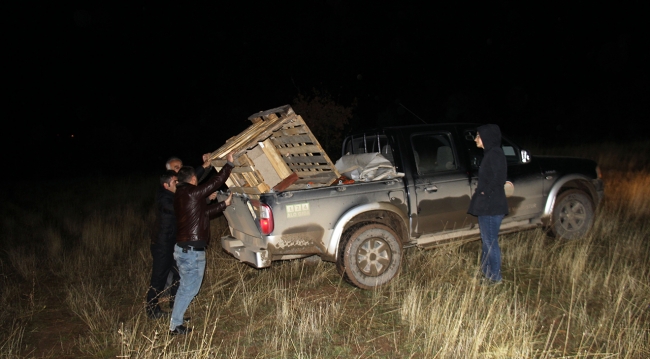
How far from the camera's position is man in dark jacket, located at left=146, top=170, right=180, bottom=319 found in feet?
16.2

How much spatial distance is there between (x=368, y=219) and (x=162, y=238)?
2.34 metres

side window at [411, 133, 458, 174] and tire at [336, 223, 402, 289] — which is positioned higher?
side window at [411, 133, 458, 174]

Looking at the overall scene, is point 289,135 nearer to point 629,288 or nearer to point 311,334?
point 311,334

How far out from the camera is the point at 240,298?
5.40m

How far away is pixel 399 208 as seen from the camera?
5535 mm

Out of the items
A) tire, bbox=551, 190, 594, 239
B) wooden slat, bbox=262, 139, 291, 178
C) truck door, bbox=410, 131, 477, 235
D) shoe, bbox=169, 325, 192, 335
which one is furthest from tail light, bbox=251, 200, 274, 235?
tire, bbox=551, 190, 594, 239

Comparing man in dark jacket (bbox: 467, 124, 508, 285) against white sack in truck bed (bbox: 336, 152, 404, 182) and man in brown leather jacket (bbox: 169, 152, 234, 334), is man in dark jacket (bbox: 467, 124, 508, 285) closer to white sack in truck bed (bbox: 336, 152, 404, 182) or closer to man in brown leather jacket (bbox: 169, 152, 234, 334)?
white sack in truck bed (bbox: 336, 152, 404, 182)

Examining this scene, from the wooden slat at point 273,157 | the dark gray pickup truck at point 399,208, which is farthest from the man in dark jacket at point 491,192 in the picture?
the wooden slat at point 273,157

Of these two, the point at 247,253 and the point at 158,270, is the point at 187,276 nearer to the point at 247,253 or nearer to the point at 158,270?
the point at 158,270

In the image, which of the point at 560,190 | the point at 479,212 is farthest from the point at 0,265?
the point at 560,190

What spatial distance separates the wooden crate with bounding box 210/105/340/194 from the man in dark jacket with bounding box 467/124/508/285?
5.48 ft

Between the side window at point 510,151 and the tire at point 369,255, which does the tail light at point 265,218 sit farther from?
the side window at point 510,151

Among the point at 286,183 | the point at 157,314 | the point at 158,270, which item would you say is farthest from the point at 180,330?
the point at 286,183

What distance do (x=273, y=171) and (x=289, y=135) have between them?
476mm
